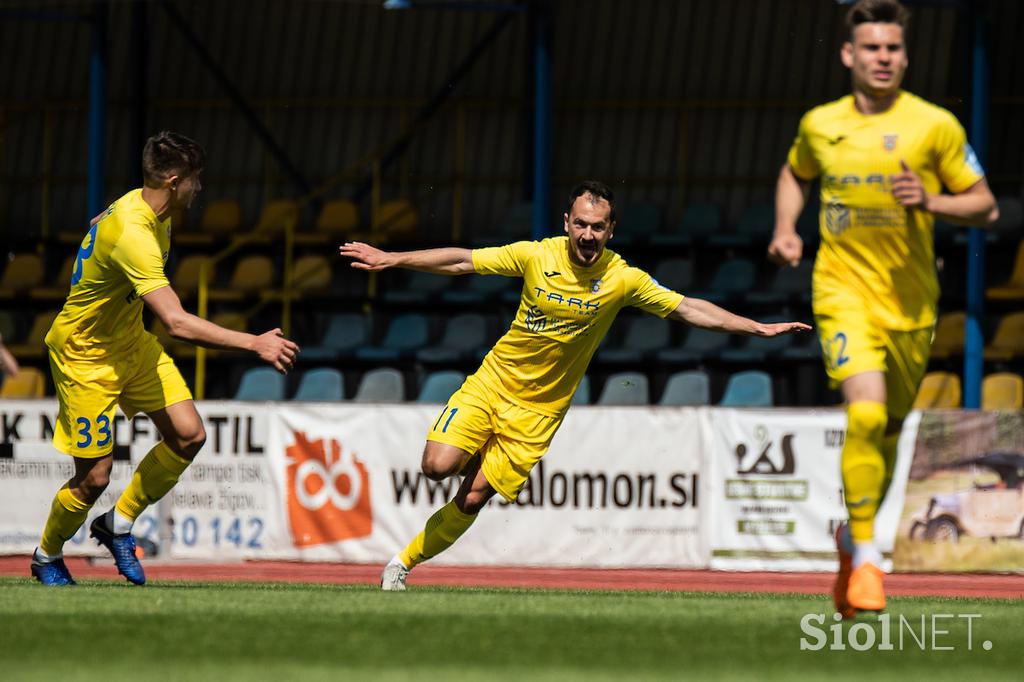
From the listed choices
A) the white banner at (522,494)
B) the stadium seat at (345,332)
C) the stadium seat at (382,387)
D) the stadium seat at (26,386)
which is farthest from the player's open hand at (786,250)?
the stadium seat at (26,386)

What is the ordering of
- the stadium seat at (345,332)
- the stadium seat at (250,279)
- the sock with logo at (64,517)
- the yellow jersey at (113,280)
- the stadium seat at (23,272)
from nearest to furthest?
the yellow jersey at (113,280) < the sock with logo at (64,517) < the stadium seat at (345,332) < the stadium seat at (250,279) < the stadium seat at (23,272)

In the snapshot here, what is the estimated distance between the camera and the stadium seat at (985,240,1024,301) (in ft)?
64.1

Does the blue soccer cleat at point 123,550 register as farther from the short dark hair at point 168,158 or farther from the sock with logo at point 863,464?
the sock with logo at point 863,464

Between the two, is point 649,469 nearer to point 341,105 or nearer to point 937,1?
point 937,1

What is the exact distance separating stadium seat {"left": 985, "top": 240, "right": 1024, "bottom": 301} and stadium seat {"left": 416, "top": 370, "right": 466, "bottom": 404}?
6.23 m

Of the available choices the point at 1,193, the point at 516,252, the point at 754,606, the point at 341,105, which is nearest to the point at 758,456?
the point at 516,252

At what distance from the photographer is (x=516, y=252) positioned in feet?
31.5

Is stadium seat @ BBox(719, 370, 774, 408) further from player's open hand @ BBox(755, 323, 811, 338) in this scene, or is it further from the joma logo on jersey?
player's open hand @ BBox(755, 323, 811, 338)

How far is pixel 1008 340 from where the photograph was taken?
19422 mm

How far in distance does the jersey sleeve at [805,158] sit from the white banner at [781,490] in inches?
305

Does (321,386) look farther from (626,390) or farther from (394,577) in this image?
(394,577)

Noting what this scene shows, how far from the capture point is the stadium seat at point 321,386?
64.1 ft

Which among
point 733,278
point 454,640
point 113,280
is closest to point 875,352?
point 454,640

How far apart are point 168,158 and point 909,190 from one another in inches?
165
